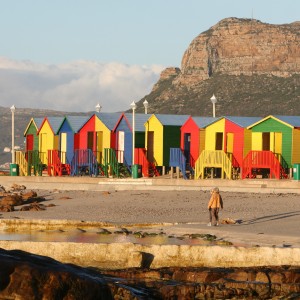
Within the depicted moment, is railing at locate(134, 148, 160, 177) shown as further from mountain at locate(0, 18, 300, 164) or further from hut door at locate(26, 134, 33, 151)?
mountain at locate(0, 18, 300, 164)

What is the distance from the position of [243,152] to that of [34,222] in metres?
19.7

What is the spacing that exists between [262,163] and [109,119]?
12.0 meters

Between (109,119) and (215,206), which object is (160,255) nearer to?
(215,206)

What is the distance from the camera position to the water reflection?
2322 cm

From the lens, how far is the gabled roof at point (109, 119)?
Result: 5349 cm

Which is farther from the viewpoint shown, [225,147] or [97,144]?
[97,144]

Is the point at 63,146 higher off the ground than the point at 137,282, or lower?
higher

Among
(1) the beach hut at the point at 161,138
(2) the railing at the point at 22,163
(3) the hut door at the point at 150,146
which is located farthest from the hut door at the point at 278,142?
(2) the railing at the point at 22,163

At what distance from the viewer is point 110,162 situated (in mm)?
51906

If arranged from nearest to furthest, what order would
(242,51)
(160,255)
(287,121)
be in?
(160,255)
(287,121)
(242,51)

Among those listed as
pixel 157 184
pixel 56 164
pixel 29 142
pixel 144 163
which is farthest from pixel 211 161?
pixel 29 142

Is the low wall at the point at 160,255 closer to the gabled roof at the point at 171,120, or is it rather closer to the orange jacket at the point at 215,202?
the orange jacket at the point at 215,202

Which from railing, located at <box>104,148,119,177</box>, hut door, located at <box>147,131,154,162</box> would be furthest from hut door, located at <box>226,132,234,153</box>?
railing, located at <box>104,148,119,177</box>

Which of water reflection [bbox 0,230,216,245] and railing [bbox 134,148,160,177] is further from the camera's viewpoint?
railing [bbox 134,148,160,177]
